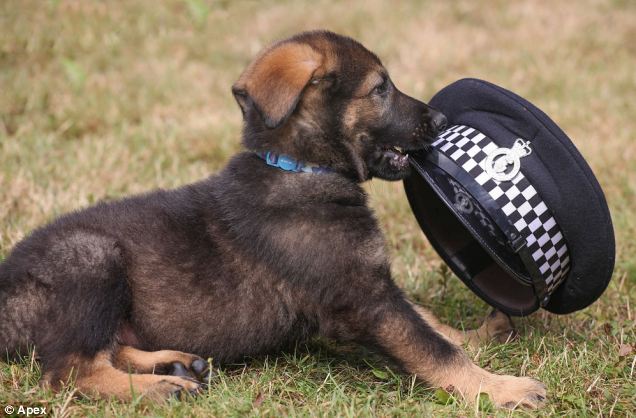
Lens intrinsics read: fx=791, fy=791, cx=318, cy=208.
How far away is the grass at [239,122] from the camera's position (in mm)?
3688

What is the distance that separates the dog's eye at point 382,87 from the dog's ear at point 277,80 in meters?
0.34

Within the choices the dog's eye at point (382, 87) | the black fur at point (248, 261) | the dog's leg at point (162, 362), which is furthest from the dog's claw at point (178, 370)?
the dog's eye at point (382, 87)

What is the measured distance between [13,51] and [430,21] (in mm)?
5269

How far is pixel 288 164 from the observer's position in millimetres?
3775

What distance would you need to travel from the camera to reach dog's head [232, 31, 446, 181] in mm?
3637

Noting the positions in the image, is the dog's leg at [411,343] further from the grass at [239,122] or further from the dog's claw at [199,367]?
the dog's claw at [199,367]

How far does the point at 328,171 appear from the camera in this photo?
3824mm

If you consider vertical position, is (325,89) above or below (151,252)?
above

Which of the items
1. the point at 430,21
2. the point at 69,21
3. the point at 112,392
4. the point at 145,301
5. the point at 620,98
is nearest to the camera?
the point at 112,392

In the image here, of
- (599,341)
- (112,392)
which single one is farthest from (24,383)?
(599,341)

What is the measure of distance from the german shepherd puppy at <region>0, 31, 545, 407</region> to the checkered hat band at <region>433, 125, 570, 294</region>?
24 cm

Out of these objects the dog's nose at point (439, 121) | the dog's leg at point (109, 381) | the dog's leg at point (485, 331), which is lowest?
the dog's leg at point (109, 381)

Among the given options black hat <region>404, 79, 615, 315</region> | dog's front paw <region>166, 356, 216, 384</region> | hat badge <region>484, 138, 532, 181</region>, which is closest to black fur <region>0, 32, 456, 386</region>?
dog's front paw <region>166, 356, 216, 384</region>

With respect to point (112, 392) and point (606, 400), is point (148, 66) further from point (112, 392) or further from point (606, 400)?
point (606, 400)
